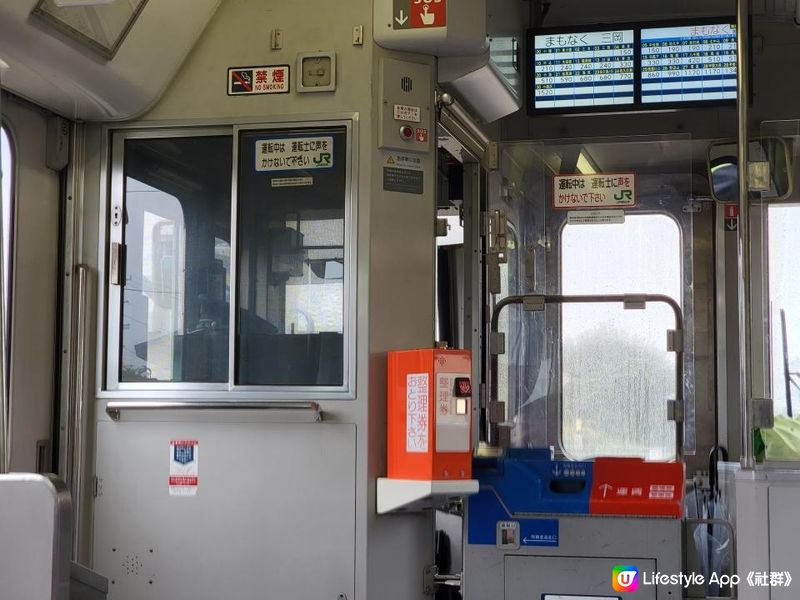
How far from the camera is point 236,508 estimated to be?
183 inches

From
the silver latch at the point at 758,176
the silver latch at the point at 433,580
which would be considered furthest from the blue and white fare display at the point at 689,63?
the silver latch at the point at 433,580

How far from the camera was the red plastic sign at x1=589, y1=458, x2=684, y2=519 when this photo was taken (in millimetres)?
4578

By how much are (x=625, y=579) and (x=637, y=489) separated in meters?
0.39

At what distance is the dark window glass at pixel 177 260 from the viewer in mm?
4809

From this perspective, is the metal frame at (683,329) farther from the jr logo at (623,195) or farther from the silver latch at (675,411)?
the jr logo at (623,195)

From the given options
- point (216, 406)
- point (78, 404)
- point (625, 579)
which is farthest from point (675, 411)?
point (78, 404)

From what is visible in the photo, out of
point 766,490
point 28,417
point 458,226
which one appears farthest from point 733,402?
point 28,417

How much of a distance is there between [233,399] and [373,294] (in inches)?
31.1

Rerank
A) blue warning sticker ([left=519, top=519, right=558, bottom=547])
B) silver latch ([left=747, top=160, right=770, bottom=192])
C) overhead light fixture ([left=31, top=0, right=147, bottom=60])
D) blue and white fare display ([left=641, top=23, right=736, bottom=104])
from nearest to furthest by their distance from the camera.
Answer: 1. overhead light fixture ([left=31, top=0, right=147, bottom=60])
2. silver latch ([left=747, top=160, right=770, bottom=192])
3. blue warning sticker ([left=519, top=519, right=558, bottom=547])
4. blue and white fare display ([left=641, top=23, right=736, bottom=104])

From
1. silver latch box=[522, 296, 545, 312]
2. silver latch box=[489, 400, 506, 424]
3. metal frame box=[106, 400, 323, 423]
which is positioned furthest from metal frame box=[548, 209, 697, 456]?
metal frame box=[106, 400, 323, 423]

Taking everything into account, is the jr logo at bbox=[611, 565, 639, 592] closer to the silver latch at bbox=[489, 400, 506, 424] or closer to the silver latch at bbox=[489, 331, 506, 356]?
the silver latch at bbox=[489, 400, 506, 424]

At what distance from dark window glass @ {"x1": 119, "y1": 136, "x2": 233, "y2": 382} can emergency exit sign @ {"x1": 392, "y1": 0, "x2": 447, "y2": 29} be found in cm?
97

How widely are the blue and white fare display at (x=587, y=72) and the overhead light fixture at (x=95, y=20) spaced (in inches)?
97.5

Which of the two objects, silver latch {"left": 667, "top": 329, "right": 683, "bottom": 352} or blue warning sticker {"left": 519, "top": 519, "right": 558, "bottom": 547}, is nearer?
blue warning sticker {"left": 519, "top": 519, "right": 558, "bottom": 547}
